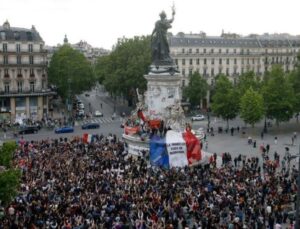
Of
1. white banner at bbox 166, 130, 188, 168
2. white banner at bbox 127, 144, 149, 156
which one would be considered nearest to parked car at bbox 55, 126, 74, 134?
white banner at bbox 127, 144, 149, 156

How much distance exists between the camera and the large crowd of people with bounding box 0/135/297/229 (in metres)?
25.6

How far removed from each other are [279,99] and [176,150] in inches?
1241

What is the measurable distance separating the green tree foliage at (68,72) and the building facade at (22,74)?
4991 mm

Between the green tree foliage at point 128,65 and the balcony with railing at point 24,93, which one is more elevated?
the green tree foliage at point 128,65

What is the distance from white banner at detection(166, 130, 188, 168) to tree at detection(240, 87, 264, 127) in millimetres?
25528

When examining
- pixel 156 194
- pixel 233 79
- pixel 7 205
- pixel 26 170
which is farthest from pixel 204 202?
pixel 233 79

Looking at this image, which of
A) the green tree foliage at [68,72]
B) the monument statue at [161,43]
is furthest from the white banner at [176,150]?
the green tree foliage at [68,72]

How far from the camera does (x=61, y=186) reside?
103 ft

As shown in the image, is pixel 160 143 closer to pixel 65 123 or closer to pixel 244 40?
pixel 65 123

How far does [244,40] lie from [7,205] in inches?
3253

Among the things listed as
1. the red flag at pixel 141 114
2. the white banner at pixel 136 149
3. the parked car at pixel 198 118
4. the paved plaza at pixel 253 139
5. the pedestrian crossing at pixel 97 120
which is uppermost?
the red flag at pixel 141 114

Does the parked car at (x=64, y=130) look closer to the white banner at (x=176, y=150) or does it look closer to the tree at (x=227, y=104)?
the tree at (x=227, y=104)

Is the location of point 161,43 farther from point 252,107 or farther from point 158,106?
point 252,107

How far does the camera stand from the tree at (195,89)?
8875cm
